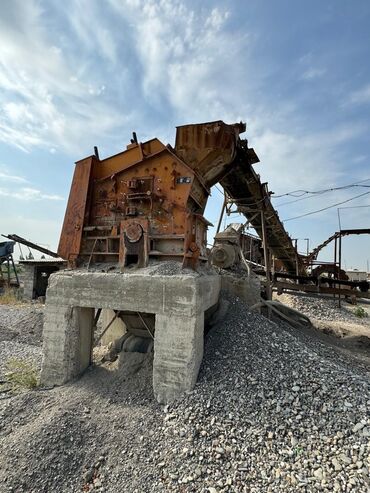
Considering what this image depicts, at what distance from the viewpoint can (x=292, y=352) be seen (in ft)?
17.6

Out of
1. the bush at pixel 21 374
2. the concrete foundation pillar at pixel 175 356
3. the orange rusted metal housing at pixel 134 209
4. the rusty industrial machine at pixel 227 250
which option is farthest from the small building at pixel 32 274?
the concrete foundation pillar at pixel 175 356

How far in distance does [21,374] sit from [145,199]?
4721mm

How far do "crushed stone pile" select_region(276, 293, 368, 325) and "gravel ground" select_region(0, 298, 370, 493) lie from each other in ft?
36.1

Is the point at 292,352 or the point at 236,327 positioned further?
the point at 236,327

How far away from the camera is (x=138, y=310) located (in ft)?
16.2

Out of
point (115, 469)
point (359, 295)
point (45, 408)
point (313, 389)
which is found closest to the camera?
point (115, 469)

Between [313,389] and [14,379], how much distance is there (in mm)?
Answer: 5879

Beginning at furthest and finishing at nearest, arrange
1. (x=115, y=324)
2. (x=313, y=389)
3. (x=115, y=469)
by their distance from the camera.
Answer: (x=115, y=324)
(x=313, y=389)
(x=115, y=469)

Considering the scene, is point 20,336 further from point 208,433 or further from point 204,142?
point 204,142

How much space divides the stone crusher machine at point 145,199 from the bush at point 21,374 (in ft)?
8.08

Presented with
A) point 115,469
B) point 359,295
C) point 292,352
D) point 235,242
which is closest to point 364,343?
point 359,295

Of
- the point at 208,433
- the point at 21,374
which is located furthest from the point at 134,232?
the point at 21,374

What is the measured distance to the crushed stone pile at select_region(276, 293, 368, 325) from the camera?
606 inches

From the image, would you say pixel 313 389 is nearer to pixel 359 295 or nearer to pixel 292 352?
pixel 292 352
